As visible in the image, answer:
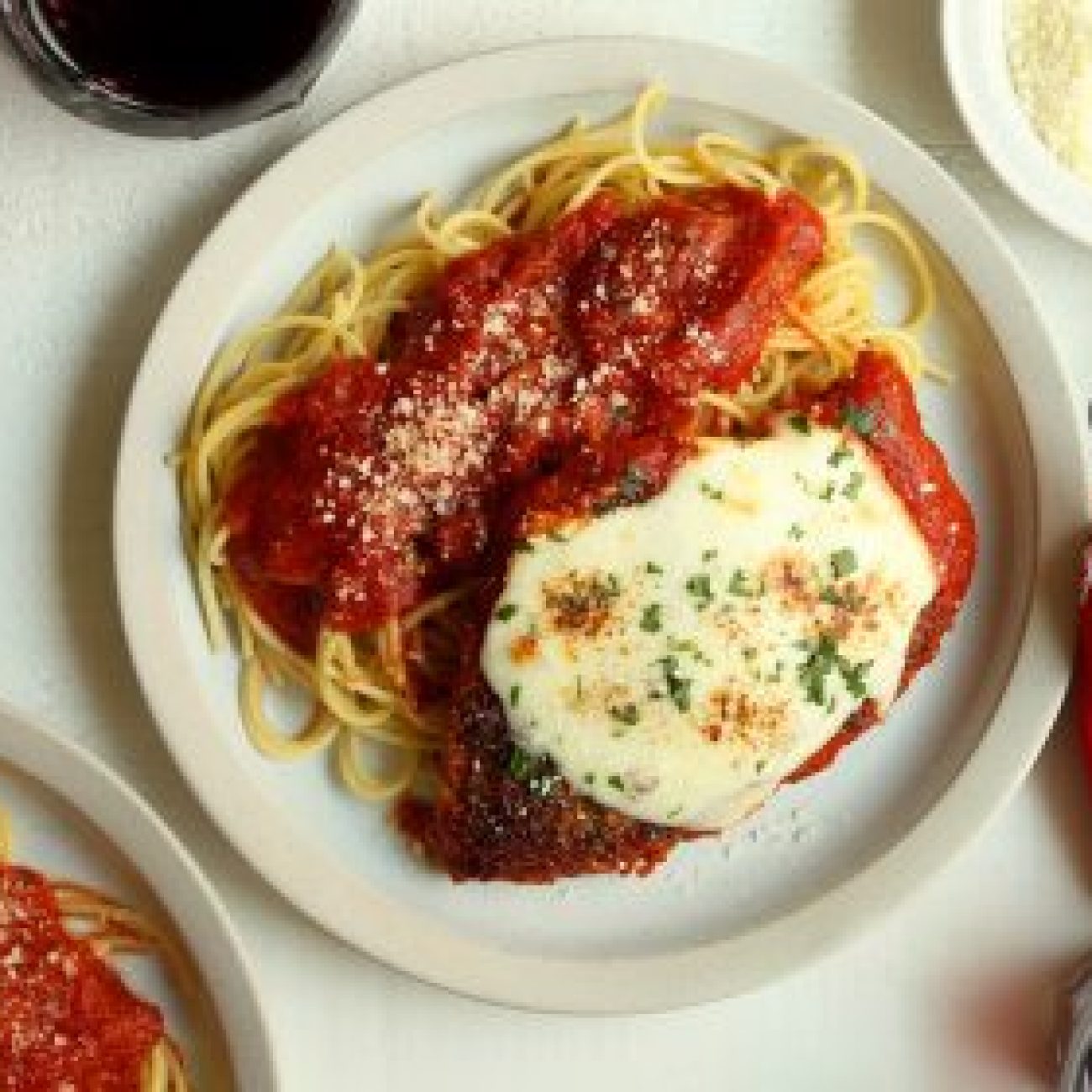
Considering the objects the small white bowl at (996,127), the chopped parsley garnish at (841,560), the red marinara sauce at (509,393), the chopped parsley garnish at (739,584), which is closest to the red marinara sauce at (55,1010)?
the red marinara sauce at (509,393)

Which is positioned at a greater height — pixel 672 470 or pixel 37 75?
pixel 37 75

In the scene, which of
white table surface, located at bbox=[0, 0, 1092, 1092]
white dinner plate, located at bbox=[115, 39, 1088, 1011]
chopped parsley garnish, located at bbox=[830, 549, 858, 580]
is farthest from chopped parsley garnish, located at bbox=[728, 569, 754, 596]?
white table surface, located at bbox=[0, 0, 1092, 1092]

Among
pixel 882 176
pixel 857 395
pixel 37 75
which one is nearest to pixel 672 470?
pixel 857 395

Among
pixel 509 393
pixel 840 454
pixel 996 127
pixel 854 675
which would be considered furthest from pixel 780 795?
pixel 996 127

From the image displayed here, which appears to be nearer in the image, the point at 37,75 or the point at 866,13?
the point at 37,75

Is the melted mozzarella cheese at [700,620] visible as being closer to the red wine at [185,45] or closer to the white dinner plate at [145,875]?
the white dinner plate at [145,875]

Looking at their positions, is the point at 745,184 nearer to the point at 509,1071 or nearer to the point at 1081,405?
the point at 1081,405
